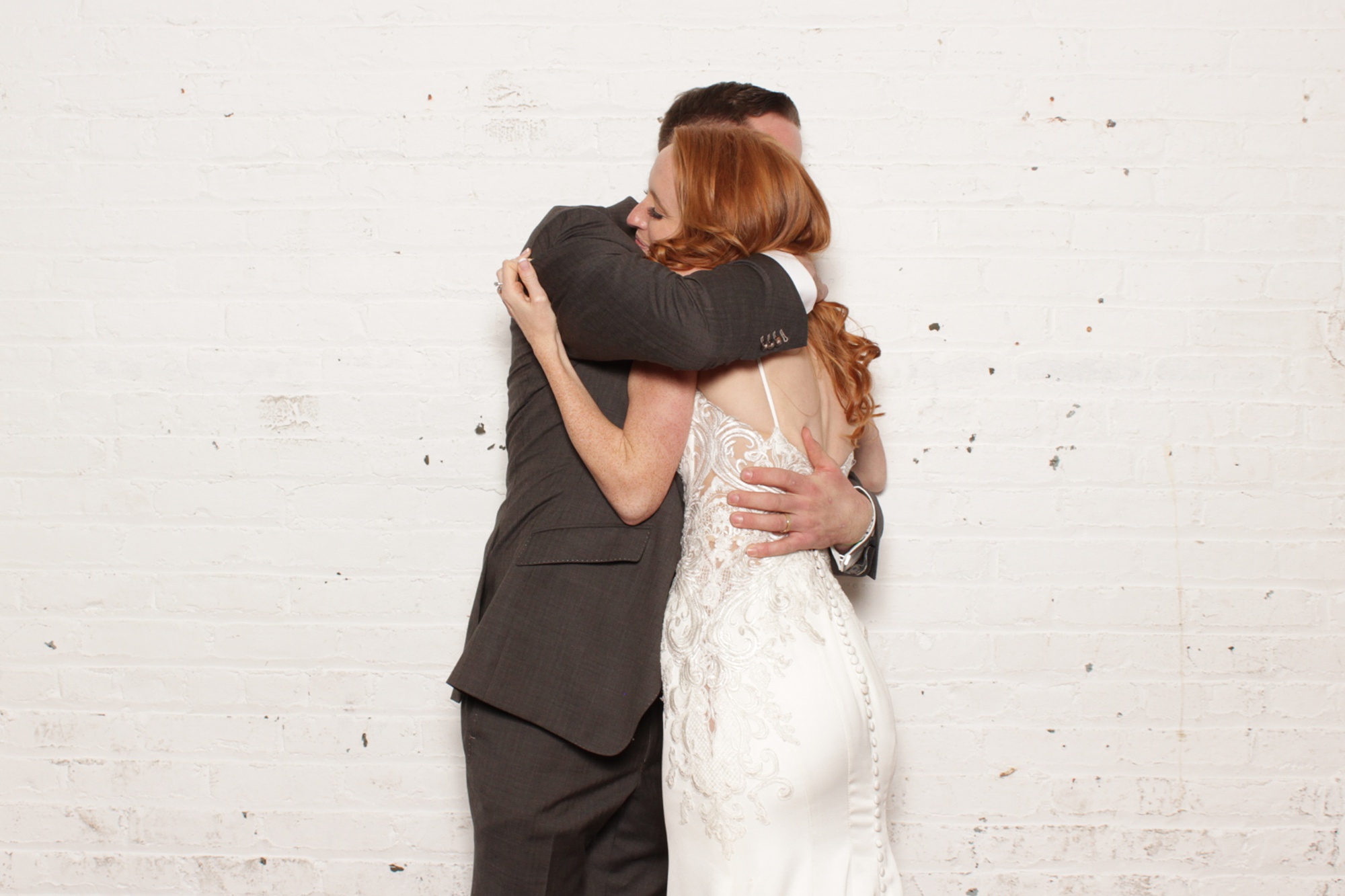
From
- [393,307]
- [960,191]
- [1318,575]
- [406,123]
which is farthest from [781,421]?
[1318,575]

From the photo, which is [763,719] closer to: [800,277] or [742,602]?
[742,602]

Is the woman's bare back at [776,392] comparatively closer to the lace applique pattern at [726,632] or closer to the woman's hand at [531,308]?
the lace applique pattern at [726,632]

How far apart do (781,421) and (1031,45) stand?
42.9 inches

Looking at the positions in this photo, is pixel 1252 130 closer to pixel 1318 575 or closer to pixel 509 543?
pixel 1318 575

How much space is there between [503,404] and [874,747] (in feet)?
3.32

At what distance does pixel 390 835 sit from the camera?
1.88 metres

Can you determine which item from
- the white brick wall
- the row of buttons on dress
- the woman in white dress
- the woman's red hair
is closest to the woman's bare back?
the woman in white dress

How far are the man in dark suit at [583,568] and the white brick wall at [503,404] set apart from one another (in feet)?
1.67

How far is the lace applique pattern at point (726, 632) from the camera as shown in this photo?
1155 mm

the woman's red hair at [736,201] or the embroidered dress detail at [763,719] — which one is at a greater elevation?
the woman's red hair at [736,201]

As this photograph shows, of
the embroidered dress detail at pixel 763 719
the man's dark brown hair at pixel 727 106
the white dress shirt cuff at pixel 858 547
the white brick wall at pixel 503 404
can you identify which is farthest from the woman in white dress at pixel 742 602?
the white brick wall at pixel 503 404

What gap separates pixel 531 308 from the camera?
4.38ft

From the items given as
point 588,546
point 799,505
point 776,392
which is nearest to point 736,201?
point 776,392

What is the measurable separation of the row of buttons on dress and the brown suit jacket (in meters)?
0.28
